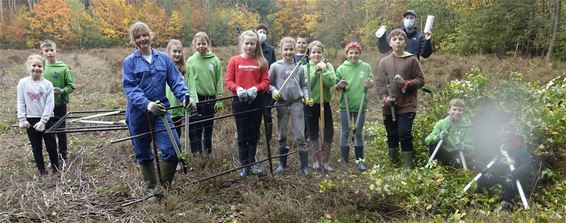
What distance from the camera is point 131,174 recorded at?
204 inches

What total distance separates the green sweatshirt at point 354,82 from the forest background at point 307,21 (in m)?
15.1

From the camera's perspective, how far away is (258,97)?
16.2ft

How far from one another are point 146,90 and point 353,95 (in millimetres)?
2502

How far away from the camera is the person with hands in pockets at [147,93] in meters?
4.09

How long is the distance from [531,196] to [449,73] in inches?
377

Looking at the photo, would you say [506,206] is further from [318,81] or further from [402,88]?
[318,81]

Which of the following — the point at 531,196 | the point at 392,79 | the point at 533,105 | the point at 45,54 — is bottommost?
the point at 531,196

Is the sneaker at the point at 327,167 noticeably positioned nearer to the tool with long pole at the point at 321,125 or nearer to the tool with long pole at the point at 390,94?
the tool with long pole at the point at 321,125

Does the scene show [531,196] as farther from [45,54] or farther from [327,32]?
[327,32]

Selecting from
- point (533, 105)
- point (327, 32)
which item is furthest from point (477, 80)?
point (327, 32)

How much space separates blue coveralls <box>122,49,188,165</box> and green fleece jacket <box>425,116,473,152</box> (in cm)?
287

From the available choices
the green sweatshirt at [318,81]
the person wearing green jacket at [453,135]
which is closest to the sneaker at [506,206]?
the person wearing green jacket at [453,135]

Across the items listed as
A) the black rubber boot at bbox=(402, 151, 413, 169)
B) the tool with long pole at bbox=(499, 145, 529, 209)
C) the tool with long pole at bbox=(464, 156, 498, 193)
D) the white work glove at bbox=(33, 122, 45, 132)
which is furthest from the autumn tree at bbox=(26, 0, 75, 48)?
the tool with long pole at bbox=(499, 145, 529, 209)

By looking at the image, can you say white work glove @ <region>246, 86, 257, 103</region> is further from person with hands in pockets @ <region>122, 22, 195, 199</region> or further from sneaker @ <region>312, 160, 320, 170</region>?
sneaker @ <region>312, 160, 320, 170</region>
